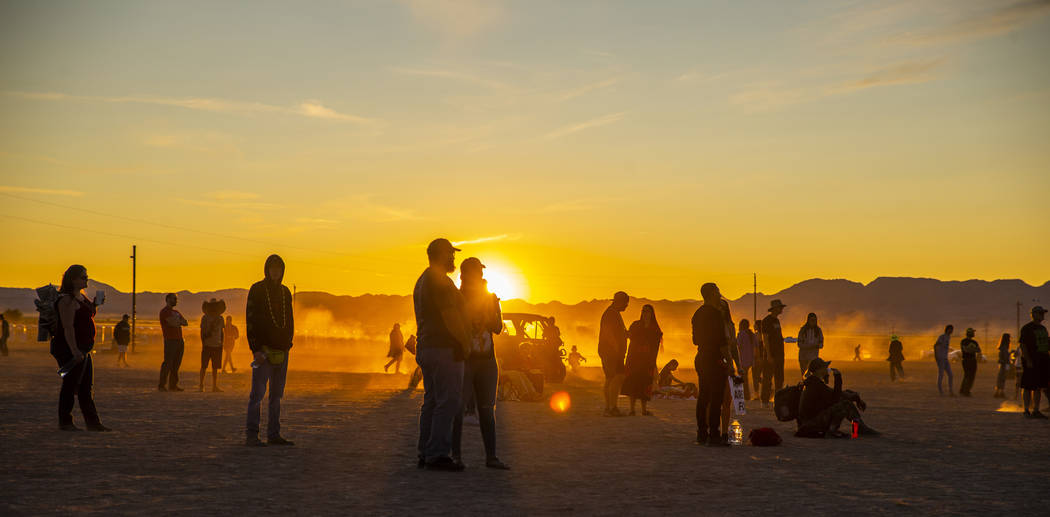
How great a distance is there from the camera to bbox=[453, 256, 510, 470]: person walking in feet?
33.0

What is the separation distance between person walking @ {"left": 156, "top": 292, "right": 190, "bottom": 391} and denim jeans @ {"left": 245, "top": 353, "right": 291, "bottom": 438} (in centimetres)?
978

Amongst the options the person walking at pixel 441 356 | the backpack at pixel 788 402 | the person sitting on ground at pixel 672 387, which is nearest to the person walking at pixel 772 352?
the person sitting on ground at pixel 672 387

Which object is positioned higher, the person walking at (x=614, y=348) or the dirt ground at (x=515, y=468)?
the person walking at (x=614, y=348)

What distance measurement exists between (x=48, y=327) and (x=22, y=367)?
22.0m

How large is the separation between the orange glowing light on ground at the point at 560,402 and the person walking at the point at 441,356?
8.82 meters

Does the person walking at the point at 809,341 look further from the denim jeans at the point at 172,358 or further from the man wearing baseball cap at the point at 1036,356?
the denim jeans at the point at 172,358

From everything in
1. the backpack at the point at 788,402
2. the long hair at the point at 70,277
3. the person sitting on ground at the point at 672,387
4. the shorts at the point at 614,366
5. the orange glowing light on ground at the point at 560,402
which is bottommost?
the orange glowing light on ground at the point at 560,402

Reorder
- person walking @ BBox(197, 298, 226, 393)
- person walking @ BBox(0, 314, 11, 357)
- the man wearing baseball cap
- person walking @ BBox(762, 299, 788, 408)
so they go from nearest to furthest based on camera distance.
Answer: the man wearing baseball cap → person walking @ BBox(762, 299, 788, 408) → person walking @ BBox(197, 298, 226, 393) → person walking @ BBox(0, 314, 11, 357)

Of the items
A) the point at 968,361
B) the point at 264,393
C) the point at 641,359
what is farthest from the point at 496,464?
the point at 968,361

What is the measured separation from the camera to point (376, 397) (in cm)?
2145

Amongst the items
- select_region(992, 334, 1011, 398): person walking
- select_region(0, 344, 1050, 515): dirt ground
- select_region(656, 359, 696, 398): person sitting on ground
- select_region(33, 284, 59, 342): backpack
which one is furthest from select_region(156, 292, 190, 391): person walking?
select_region(992, 334, 1011, 398): person walking

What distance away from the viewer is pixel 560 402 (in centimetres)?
2077

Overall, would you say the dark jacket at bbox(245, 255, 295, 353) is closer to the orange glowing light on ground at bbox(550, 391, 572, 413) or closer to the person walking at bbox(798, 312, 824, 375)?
the orange glowing light on ground at bbox(550, 391, 572, 413)

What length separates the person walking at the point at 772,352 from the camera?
19594mm
